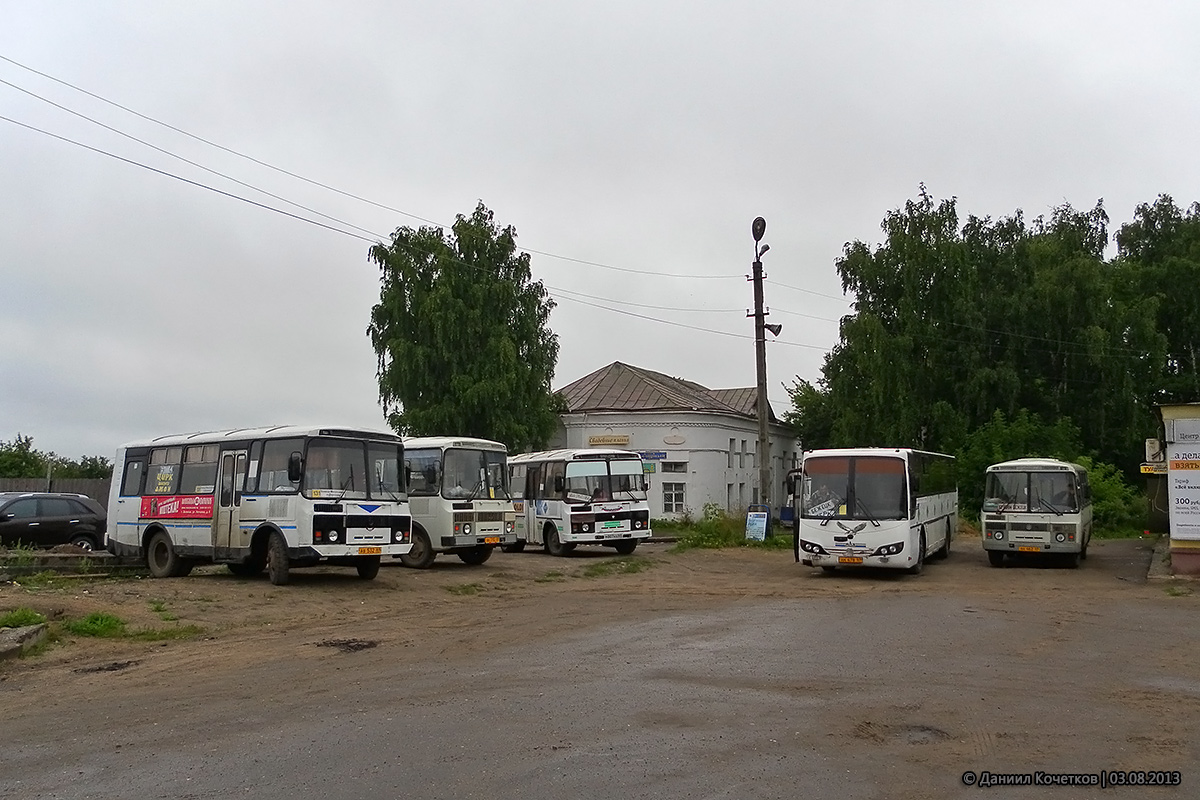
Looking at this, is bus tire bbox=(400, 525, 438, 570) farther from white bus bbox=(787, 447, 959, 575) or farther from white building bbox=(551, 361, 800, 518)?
white building bbox=(551, 361, 800, 518)

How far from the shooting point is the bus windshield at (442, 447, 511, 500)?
22156 mm

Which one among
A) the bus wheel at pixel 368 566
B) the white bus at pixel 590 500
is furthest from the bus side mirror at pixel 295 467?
the white bus at pixel 590 500

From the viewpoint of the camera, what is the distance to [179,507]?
1888cm

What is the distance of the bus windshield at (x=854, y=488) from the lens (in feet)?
67.1

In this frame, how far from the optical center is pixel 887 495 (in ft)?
67.2

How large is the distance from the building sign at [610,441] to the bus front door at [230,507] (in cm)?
2906

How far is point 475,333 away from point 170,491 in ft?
74.4

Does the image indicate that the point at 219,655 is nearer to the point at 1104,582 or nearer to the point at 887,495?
the point at 887,495

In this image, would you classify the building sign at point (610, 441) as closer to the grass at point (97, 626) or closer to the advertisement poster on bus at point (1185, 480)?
the advertisement poster on bus at point (1185, 480)

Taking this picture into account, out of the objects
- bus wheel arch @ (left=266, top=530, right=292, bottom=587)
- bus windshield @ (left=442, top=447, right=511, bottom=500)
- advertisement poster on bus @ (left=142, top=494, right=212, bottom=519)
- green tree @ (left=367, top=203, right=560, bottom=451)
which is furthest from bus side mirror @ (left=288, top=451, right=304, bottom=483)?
green tree @ (left=367, top=203, right=560, bottom=451)

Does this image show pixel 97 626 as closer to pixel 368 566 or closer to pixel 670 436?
pixel 368 566

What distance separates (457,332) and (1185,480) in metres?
26.9

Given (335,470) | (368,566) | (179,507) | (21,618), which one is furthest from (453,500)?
(21,618)

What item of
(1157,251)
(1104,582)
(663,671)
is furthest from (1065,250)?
(663,671)
